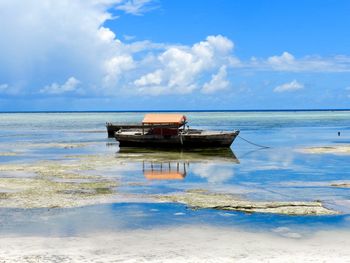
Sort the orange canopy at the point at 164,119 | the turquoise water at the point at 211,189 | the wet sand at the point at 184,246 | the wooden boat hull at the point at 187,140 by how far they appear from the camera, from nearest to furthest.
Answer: the wet sand at the point at 184,246
the turquoise water at the point at 211,189
the wooden boat hull at the point at 187,140
the orange canopy at the point at 164,119

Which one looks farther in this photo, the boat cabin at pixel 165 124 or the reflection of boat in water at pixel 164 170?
the boat cabin at pixel 165 124

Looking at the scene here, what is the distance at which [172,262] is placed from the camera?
1188 centimetres

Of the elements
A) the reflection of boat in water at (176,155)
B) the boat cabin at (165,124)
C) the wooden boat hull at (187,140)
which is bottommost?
the reflection of boat in water at (176,155)

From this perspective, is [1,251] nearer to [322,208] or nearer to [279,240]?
[279,240]

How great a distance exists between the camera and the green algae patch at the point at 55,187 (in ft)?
62.0

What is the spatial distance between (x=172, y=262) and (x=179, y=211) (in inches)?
211

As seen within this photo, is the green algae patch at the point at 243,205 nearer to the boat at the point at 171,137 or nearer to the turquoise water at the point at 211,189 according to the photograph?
the turquoise water at the point at 211,189

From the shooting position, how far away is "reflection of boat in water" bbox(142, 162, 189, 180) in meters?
26.3

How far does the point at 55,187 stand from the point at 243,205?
878 centimetres

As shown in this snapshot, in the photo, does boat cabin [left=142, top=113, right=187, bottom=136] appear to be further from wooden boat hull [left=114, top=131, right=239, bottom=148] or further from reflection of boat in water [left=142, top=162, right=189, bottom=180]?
reflection of boat in water [left=142, top=162, right=189, bottom=180]

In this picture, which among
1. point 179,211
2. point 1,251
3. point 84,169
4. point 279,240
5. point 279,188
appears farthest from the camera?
point 84,169

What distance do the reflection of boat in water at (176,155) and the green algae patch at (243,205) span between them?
577 inches

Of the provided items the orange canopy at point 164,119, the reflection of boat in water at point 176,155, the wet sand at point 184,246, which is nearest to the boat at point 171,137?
the orange canopy at point 164,119

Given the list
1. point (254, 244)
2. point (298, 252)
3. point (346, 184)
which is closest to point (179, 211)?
point (254, 244)
